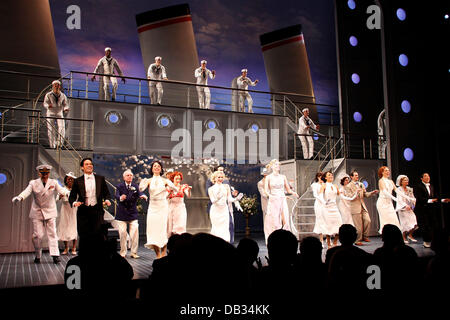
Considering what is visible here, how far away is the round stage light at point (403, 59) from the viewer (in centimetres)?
1165

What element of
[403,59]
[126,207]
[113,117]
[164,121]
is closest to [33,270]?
[126,207]

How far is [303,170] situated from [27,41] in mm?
9784

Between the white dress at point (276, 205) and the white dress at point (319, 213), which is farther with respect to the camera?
the white dress at point (319, 213)

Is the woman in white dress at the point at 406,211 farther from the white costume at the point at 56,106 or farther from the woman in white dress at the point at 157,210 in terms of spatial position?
the white costume at the point at 56,106

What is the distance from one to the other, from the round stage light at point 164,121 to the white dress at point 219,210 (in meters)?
4.60

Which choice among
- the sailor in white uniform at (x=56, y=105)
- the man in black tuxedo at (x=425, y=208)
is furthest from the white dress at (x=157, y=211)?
the man in black tuxedo at (x=425, y=208)

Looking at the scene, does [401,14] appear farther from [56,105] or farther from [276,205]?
[56,105]

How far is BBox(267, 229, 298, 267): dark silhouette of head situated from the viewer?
7.77 ft

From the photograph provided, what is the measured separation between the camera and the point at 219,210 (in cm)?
816

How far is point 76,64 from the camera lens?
15977mm

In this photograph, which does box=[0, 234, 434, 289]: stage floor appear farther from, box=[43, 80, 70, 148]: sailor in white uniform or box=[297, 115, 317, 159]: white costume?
box=[297, 115, 317, 159]: white costume

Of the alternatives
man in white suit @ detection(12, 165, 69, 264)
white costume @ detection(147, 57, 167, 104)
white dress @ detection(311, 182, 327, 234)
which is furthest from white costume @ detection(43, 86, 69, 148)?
white dress @ detection(311, 182, 327, 234)
